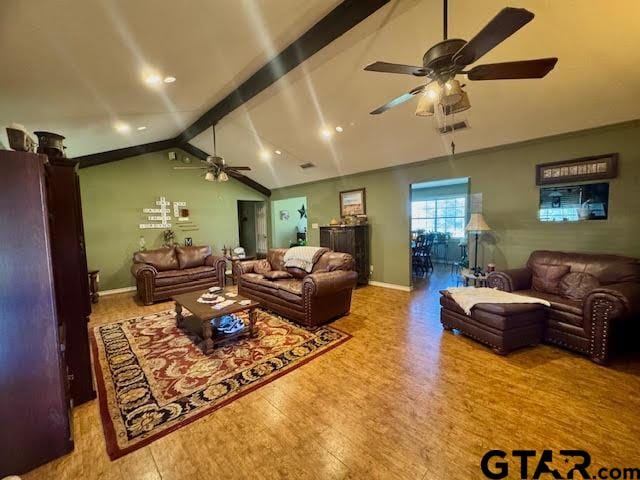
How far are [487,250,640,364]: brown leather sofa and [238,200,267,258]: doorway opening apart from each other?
6.89 metres

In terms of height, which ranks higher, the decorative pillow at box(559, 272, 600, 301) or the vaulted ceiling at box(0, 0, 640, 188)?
the vaulted ceiling at box(0, 0, 640, 188)

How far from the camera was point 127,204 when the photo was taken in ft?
19.0

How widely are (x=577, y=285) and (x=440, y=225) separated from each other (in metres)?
5.44

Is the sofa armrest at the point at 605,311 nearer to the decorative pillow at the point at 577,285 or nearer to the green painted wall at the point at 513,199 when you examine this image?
the decorative pillow at the point at 577,285

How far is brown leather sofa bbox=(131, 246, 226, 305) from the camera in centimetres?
457

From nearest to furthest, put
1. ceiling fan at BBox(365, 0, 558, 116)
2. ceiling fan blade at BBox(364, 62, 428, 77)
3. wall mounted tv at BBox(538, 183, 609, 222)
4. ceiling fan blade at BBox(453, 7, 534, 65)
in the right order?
ceiling fan blade at BBox(453, 7, 534, 65)
ceiling fan at BBox(365, 0, 558, 116)
ceiling fan blade at BBox(364, 62, 428, 77)
wall mounted tv at BBox(538, 183, 609, 222)

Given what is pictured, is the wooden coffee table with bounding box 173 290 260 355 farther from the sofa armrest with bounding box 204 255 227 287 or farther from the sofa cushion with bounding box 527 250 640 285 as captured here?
the sofa cushion with bounding box 527 250 640 285

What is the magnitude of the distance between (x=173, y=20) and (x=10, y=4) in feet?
3.05

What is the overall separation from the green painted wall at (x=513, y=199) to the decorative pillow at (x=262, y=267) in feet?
7.69

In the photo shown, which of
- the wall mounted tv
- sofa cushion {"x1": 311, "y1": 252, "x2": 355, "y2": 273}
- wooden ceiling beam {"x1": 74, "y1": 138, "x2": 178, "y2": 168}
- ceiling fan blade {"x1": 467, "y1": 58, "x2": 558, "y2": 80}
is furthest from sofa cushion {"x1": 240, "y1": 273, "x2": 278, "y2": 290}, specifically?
the wall mounted tv

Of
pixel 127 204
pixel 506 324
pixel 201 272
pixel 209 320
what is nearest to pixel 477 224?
pixel 506 324

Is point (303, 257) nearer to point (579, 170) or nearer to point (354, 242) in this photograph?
point (354, 242)

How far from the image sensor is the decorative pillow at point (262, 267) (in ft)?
15.7

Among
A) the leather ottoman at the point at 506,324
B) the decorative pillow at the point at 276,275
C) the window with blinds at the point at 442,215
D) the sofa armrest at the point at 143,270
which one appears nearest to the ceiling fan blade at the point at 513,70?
the leather ottoman at the point at 506,324
